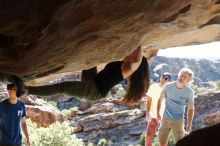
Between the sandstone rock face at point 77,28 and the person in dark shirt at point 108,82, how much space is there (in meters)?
0.16

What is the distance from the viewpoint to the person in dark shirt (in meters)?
5.88

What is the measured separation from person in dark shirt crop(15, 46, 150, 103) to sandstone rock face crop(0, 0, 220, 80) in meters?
0.16

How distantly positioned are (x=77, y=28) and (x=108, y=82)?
1.75 metres

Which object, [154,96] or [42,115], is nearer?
[154,96]

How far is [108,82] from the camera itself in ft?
19.7

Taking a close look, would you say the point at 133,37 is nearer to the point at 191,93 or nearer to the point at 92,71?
the point at 92,71

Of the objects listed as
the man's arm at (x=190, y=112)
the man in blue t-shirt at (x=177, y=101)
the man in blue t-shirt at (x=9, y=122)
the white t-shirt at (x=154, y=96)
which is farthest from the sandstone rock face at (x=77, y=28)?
the white t-shirt at (x=154, y=96)

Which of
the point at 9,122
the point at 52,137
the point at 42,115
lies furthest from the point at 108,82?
the point at 42,115

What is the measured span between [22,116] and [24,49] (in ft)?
12.3

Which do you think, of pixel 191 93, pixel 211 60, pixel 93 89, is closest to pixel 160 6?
pixel 93 89

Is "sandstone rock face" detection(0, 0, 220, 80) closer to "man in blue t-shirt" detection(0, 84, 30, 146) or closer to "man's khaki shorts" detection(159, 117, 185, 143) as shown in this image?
"man in blue t-shirt" detection(0, 84, 30, 146)

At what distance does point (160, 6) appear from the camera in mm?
4762

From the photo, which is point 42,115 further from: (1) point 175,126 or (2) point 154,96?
(1) point 175,126

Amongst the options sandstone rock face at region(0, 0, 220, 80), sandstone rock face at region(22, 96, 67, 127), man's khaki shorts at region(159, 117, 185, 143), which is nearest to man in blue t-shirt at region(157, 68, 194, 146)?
man's khaki shorts at region(159, 117, 185, 143)
